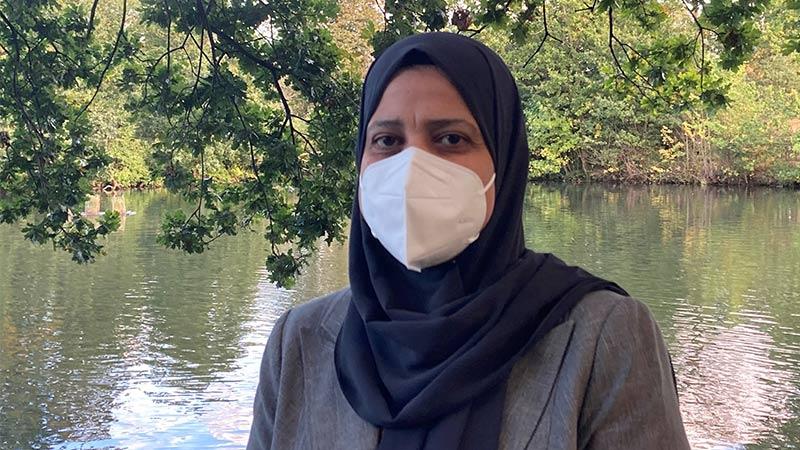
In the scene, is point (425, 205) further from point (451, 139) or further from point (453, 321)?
point (453, 321)

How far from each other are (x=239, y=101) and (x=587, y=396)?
378cm

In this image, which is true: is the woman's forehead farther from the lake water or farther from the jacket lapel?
the lake water

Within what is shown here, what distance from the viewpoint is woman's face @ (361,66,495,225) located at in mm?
1404

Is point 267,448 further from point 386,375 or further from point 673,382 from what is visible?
point 673,382

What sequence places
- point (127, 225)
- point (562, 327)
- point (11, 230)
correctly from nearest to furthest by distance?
point (562, 327)
point (11, 230)
point (127, 225)

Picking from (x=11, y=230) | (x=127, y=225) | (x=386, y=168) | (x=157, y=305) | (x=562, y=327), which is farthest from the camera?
(x=127, y=225)

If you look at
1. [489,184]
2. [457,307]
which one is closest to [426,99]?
[489,184]

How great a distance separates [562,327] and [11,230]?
19715 mm

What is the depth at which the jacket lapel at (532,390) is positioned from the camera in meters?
1.29

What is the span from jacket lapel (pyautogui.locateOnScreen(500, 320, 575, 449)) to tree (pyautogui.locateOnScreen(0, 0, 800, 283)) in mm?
3359

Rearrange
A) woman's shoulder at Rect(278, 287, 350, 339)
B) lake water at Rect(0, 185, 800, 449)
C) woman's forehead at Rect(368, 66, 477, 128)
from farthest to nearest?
lake water at Rect(0, 185, 800, 449)
woman's shoulder at Rect(278, 287, 350, 339)
woman's forehead at Rect(368, 66, 477, 128)

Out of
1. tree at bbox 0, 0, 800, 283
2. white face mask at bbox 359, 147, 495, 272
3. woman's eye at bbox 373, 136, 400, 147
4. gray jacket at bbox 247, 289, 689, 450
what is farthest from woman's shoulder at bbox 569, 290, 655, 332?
tree at bbox 0, 0, 800, 283

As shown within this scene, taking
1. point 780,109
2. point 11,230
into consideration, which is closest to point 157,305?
point 11,230

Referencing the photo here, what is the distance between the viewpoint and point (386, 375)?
1.40m
